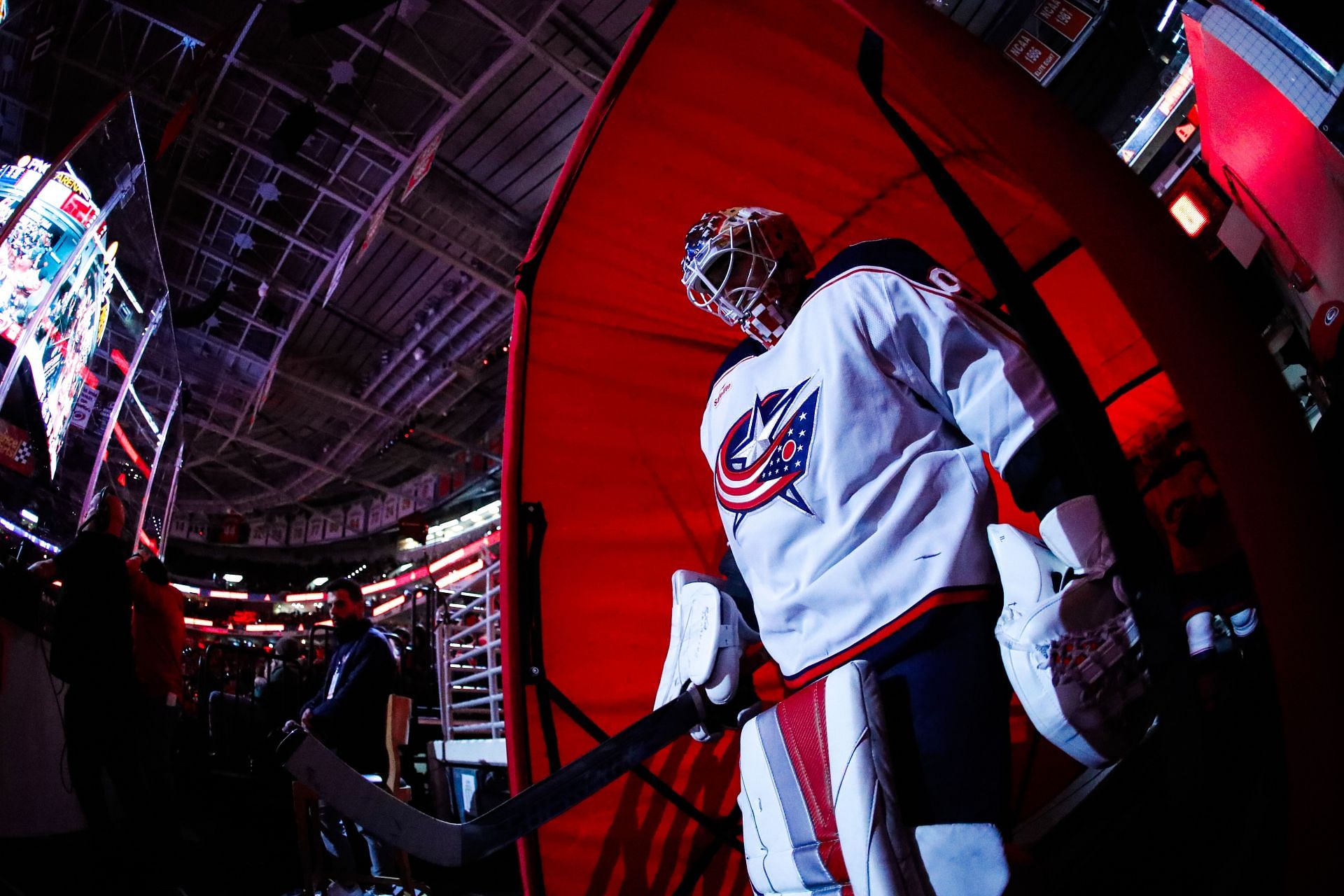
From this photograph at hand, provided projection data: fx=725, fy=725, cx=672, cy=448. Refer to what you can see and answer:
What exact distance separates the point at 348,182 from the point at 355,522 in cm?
1281

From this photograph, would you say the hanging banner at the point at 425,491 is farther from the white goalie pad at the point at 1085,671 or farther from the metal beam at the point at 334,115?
the white goalie pad at the point at 1085,671

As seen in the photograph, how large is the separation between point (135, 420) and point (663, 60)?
724 centimetres

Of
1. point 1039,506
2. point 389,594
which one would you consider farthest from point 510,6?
point 389,594

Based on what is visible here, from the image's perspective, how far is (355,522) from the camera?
2133 cm

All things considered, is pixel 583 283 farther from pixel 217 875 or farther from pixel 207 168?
pixel 207 168

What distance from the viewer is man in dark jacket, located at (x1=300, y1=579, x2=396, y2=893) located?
10.2 ft

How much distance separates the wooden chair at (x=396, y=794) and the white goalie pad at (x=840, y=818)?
2.48 m

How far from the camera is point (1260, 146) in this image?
294 centimetres

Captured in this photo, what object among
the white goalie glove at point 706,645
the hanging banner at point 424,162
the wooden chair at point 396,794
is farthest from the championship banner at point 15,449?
the hanging banner at point 424,162

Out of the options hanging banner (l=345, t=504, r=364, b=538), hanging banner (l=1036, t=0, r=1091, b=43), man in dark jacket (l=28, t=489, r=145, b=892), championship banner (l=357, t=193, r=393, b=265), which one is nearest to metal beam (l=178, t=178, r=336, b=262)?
championship banner (l=357, t=193, r=393, b=265)

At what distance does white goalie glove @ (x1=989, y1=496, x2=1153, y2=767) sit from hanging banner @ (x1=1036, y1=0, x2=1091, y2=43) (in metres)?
6.30

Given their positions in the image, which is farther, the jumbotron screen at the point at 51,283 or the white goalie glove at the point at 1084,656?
the jumbotron screen at the point at 51,283

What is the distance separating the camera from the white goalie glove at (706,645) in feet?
4.25

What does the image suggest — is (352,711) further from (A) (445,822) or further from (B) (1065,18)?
(B) (1065,18)
